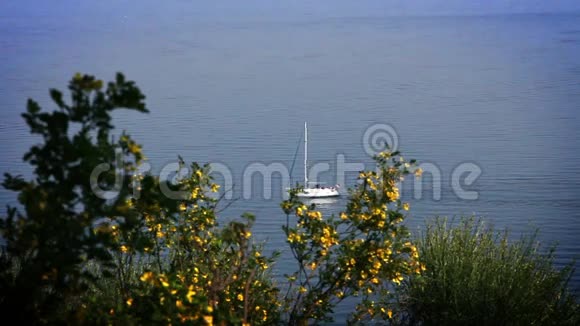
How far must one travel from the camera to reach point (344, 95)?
4191cm

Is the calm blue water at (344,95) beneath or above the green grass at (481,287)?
above

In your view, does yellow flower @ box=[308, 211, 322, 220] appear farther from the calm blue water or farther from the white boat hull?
the white boat hull

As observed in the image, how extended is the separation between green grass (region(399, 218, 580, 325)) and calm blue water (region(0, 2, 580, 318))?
603 centimetres

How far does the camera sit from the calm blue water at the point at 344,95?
26.9m

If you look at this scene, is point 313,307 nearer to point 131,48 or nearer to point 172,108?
point 172,108

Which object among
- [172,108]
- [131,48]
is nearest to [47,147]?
[172,108]

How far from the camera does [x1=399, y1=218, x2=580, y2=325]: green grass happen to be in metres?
8.40

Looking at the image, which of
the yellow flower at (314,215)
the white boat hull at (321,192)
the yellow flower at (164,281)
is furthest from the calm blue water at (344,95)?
the yellow flower at (164,281)

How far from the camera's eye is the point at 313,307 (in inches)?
247

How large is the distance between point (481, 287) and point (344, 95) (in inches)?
1320

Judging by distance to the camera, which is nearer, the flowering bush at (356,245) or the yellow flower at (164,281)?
the yellow flower at (164,281)

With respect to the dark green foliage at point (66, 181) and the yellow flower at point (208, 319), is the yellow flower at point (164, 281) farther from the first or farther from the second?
the dark green foliage at point (66, 181)

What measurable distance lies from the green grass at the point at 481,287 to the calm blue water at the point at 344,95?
19.8ft

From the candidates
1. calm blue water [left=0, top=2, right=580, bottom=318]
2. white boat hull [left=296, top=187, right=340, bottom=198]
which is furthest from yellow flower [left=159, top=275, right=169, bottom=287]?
white boat hull [left=296, top=187, right=340, bottom=198]
